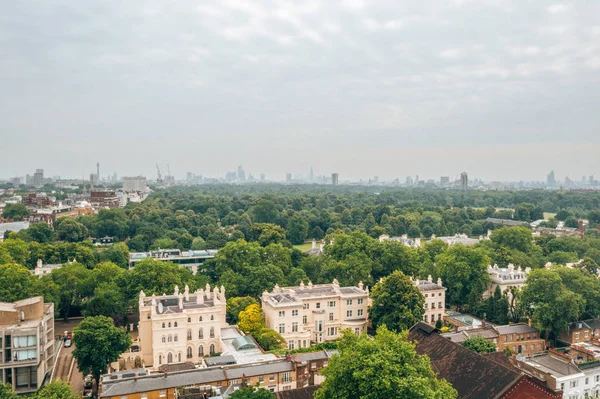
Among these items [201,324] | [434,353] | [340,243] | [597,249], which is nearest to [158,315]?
[201,324]

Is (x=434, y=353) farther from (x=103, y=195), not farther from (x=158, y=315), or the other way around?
(x=103, y=195)

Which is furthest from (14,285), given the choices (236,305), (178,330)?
(236,305)

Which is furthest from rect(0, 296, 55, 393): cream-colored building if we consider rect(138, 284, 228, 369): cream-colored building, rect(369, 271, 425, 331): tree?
rect(369, 271, 425, 331): tree

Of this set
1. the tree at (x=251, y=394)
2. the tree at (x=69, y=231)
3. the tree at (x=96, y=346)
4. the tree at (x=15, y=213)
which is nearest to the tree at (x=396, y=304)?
the tree at (x=251, y=394)

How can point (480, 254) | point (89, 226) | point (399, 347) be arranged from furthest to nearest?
point (89, 226) → point (480, 254) → point (399, 347)

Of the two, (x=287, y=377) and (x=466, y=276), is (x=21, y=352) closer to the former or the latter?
(x=287, y=377)
